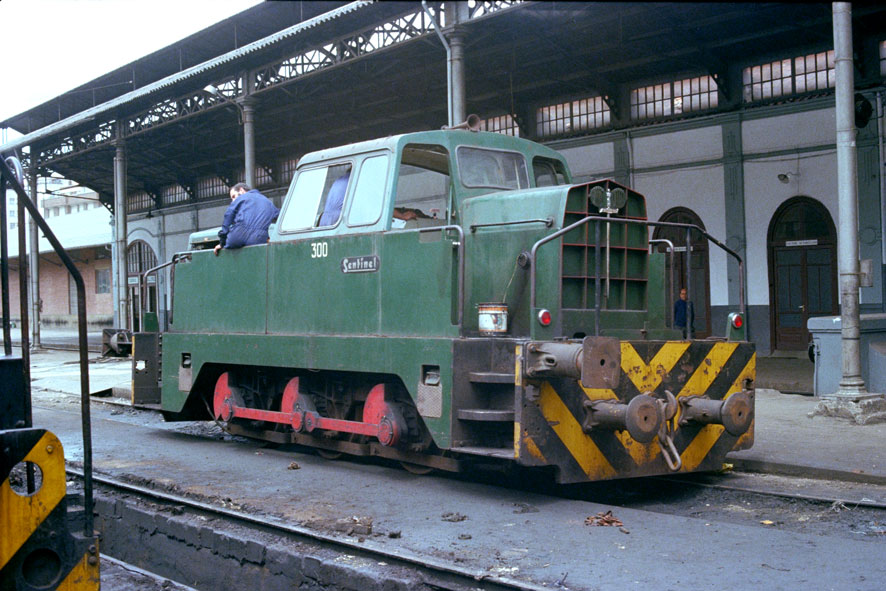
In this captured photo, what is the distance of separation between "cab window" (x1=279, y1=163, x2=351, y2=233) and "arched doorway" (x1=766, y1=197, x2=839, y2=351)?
13.2 meters

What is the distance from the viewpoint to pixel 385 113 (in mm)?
24328

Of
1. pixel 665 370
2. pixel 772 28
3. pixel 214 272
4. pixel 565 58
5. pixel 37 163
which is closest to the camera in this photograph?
pixel 665 370

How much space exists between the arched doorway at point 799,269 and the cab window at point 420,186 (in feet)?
→ 42.3

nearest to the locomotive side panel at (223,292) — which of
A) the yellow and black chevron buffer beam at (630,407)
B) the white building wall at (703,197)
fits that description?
the yellow and black chevron buffer beam at (630,407)

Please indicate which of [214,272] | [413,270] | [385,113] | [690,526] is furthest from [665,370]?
[385,113]

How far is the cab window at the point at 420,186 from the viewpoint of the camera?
23.0 feet

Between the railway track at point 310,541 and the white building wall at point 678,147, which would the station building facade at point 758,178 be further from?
the railway track at point 310,541

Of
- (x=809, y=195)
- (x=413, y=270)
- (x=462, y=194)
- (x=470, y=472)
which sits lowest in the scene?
(x=470, y=472)

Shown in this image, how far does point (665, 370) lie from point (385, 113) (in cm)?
1918

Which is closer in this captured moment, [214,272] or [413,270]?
[413,270]

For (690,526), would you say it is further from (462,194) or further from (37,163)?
(37,163)

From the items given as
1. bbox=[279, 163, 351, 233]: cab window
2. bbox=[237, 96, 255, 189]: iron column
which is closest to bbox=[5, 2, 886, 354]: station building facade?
bbox=[237, 96, 255, 189]: iron column

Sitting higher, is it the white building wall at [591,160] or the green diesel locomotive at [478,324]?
the white building wall at [591,160]

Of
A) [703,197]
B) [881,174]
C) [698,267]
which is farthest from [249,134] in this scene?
[881,174]
